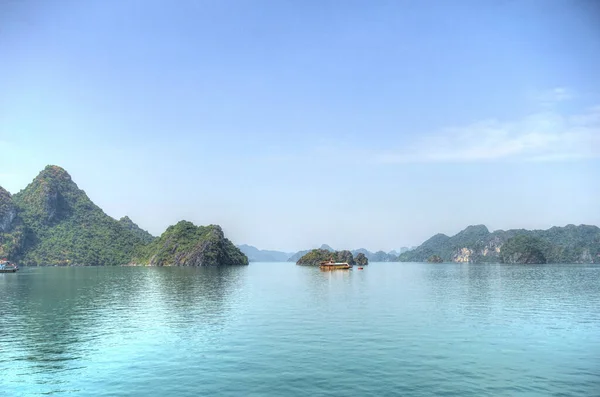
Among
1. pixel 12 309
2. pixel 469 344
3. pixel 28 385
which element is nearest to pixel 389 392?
pixel 469 344

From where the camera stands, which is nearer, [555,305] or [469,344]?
[469,344]

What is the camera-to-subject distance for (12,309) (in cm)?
6838

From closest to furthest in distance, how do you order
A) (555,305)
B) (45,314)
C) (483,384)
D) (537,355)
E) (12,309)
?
1. (483,384)
2. (537,355)
3. (45,314)
4. (12,309)
5. (555,305)

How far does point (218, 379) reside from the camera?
31344 millimetres

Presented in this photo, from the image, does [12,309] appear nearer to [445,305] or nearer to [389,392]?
[389,392]

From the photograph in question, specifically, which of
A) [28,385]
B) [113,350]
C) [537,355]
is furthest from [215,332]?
[537,355]

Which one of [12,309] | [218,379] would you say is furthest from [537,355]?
[12,309]

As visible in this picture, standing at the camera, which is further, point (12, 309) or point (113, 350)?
point (12, 309)

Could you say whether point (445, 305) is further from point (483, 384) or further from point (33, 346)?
point (33, 346)

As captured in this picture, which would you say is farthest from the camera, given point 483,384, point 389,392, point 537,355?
point 537,355

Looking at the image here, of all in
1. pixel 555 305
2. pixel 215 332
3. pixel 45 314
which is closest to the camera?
pixel 215 332

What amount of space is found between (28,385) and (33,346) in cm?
1400

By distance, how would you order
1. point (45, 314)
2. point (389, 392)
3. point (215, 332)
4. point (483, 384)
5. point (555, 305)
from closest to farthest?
point (389, 392)
point (483, 384)
point (215, 332)
point (45, 314)
point (555, 305)

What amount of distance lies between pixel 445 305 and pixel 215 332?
45.2m
